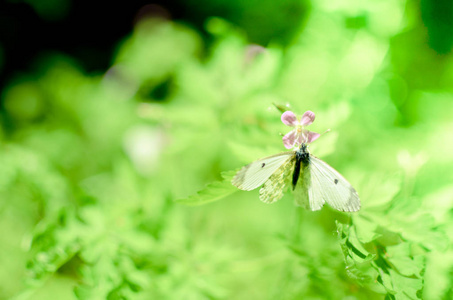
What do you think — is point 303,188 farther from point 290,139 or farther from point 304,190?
point 290,139

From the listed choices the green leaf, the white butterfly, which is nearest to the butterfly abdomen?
the white butterfly

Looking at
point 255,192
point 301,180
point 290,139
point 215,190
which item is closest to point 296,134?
point 290,139

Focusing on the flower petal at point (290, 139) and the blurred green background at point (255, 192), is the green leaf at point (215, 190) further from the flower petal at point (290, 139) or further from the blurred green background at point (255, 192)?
the flower petal at point (290, 139)

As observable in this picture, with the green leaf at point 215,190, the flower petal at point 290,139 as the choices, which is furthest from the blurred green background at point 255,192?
the flower petal at point 290,139

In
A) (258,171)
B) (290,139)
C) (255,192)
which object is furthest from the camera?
(255,192)

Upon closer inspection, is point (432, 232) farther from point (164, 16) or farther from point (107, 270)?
point (164, 16)

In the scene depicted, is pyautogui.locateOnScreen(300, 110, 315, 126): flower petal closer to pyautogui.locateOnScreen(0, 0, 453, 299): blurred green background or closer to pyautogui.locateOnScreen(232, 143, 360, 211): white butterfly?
pyautogui.locateOnScreen(232, 143, 360, 211): white butterfly

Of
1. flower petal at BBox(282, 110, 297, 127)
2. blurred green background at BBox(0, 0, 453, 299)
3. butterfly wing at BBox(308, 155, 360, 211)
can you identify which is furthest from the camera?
blurred green background at BBox(0, 0, 453, 299)
